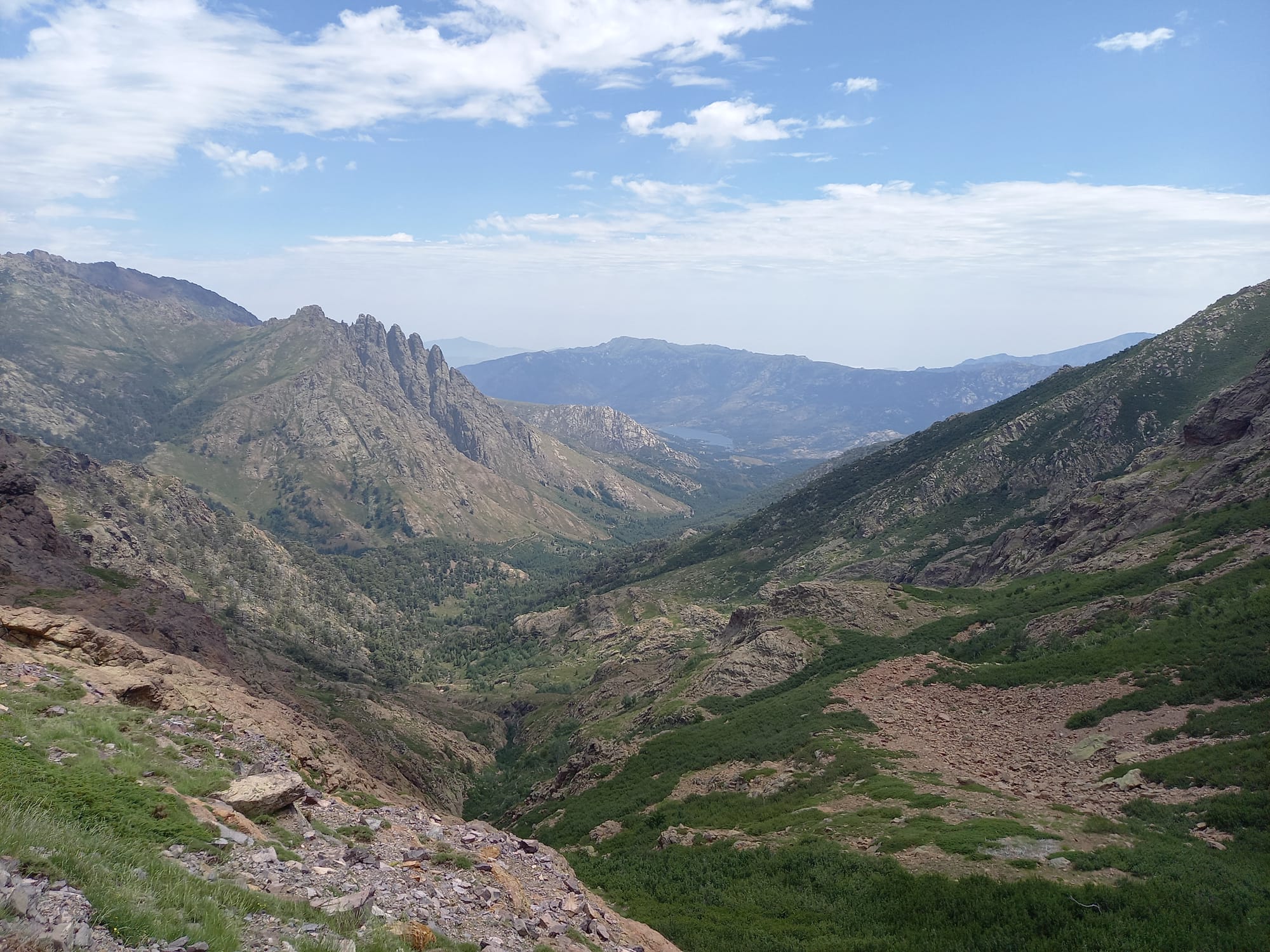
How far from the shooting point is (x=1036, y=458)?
146 m

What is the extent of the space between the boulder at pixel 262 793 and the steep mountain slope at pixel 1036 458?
111948mm

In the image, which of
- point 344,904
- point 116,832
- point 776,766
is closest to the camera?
point 116,832

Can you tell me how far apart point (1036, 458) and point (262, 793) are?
160135 millimetres

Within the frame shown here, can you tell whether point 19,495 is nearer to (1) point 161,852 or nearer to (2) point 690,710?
(2) point 690,710

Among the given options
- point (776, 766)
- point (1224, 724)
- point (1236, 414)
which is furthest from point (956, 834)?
point (1236, 414)

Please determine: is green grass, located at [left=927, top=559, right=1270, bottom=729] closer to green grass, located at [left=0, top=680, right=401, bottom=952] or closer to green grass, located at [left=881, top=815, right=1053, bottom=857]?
green grass, located at [left=881, top=815, right=1053, bottom=857]

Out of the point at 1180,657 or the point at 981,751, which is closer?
the point at 1180,657

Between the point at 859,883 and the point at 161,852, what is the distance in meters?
24.8

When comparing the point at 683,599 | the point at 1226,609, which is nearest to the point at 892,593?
the point at 1226,609

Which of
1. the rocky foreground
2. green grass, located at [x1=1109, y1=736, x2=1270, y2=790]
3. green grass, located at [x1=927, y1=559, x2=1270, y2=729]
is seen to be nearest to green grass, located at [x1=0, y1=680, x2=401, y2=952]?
the rocky foreground

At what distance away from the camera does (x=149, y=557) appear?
152 meters

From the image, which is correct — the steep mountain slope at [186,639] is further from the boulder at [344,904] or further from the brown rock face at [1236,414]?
the brown rock face at [1236,414]

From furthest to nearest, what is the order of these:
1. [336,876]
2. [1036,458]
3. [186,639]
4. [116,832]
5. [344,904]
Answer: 1. [1036,458]
2. [186,639]
3. [336,876]
4. [344,904]
5. [116,832]

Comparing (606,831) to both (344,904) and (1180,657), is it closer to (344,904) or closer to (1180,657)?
(344,904)
